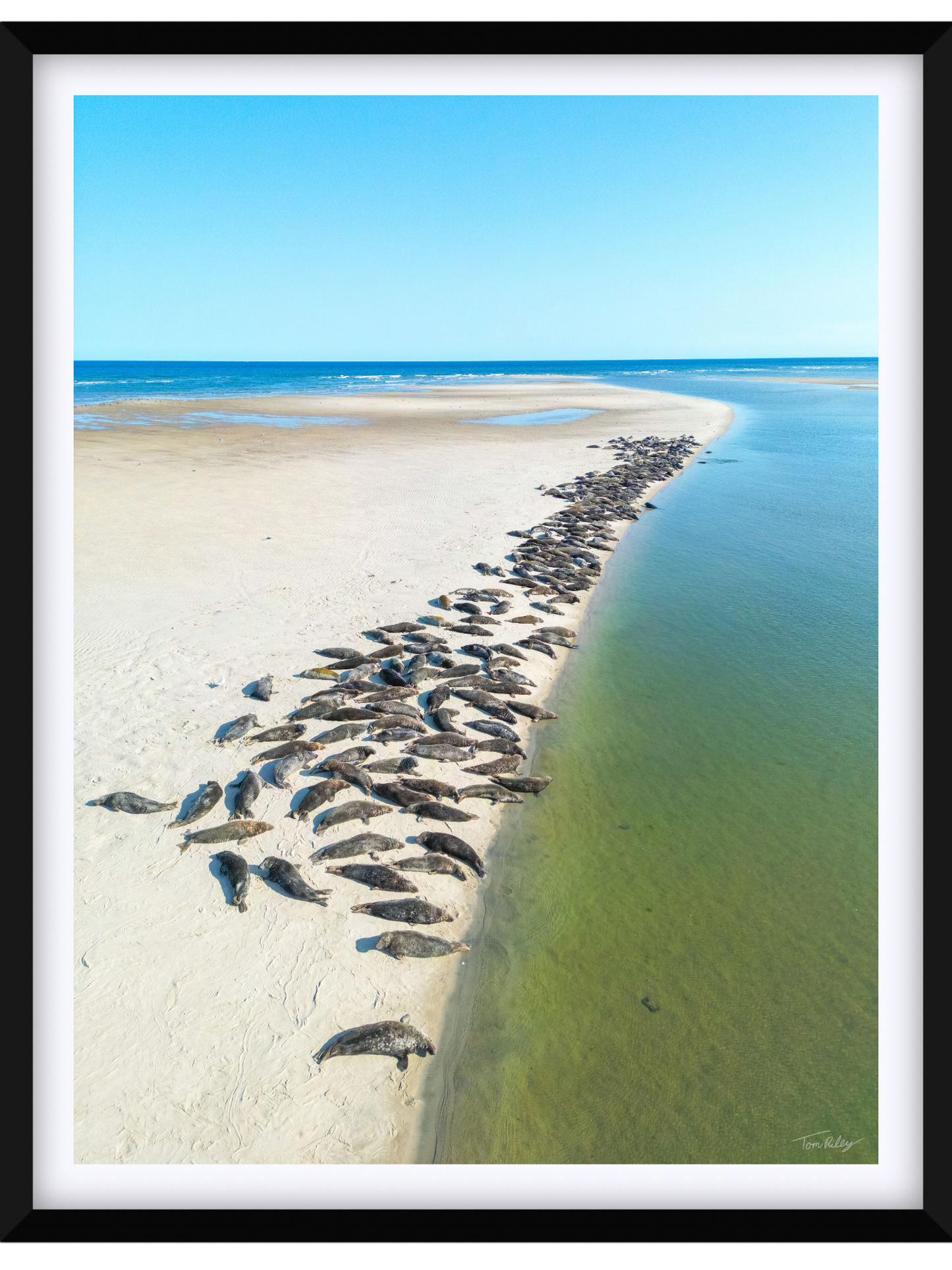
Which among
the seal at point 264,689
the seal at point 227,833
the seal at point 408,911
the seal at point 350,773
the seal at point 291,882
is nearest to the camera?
the seal at point 408,911

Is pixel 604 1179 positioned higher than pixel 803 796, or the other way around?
pixel 803 796

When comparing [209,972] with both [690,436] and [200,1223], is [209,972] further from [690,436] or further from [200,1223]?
[690,436]

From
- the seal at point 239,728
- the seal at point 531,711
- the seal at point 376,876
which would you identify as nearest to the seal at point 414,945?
the seal at point 376,876

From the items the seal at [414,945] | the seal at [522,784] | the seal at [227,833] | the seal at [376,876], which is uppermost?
the seal at [522,784]

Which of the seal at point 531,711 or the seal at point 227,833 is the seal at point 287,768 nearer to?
the seal at point 227,833

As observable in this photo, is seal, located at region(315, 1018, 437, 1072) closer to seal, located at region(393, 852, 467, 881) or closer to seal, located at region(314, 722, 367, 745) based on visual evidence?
seal, located at region(393, 852, 467, 881)

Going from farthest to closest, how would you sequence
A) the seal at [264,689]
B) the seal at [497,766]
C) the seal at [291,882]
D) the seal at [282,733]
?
1. the seal at [264,689]
2. the seal at [282,733]
3. the seal at [497,766]
4. the seal at [291,882]

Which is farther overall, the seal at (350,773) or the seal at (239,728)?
the seal at (239,728)
